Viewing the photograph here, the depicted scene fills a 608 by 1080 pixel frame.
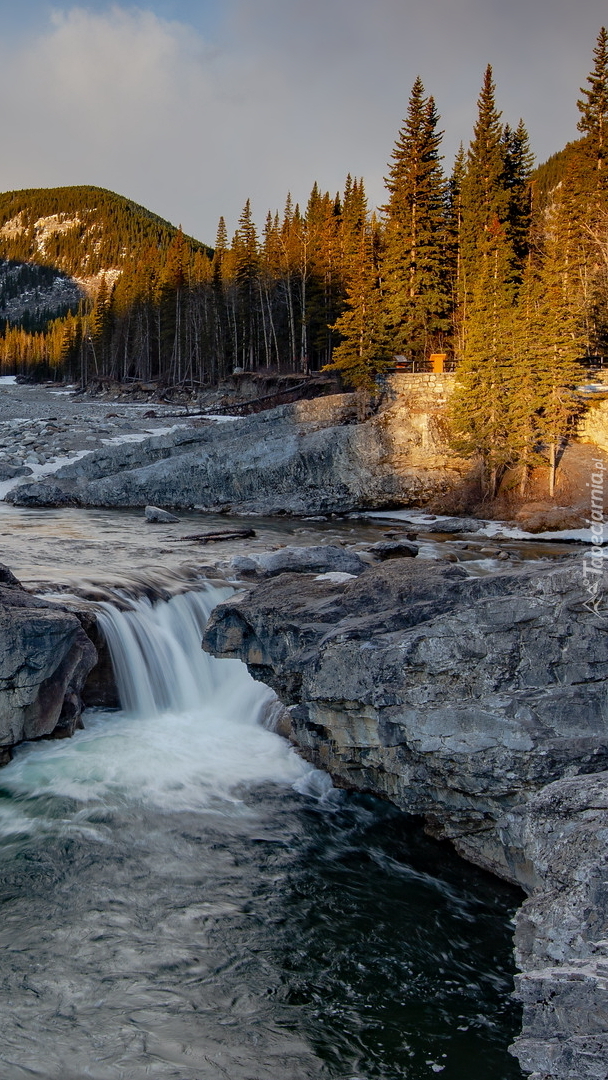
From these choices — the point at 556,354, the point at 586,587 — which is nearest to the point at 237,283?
the point at 556,354

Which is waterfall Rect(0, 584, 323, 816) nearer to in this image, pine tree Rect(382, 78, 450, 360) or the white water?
the white water

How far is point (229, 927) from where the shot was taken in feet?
23.4

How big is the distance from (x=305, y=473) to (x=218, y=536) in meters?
9.72

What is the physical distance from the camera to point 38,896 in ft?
24.5

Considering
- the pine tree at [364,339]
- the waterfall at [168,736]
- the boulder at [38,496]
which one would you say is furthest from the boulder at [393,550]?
the boulder at [38,496]

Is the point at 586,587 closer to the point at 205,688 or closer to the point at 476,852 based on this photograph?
the point at 476,852

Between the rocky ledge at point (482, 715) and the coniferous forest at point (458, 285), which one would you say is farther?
the coniferous forest at point (458, 285)

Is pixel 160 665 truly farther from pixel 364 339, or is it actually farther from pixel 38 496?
pixel 364 339

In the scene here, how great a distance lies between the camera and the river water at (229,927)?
5668 mm

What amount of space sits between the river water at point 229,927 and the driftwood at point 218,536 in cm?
1217

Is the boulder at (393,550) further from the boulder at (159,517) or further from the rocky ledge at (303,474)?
the rocky ledge at (303,474)

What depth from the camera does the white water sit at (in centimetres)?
959

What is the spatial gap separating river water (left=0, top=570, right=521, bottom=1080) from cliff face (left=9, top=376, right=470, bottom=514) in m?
21.9

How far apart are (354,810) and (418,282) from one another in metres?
35.3
